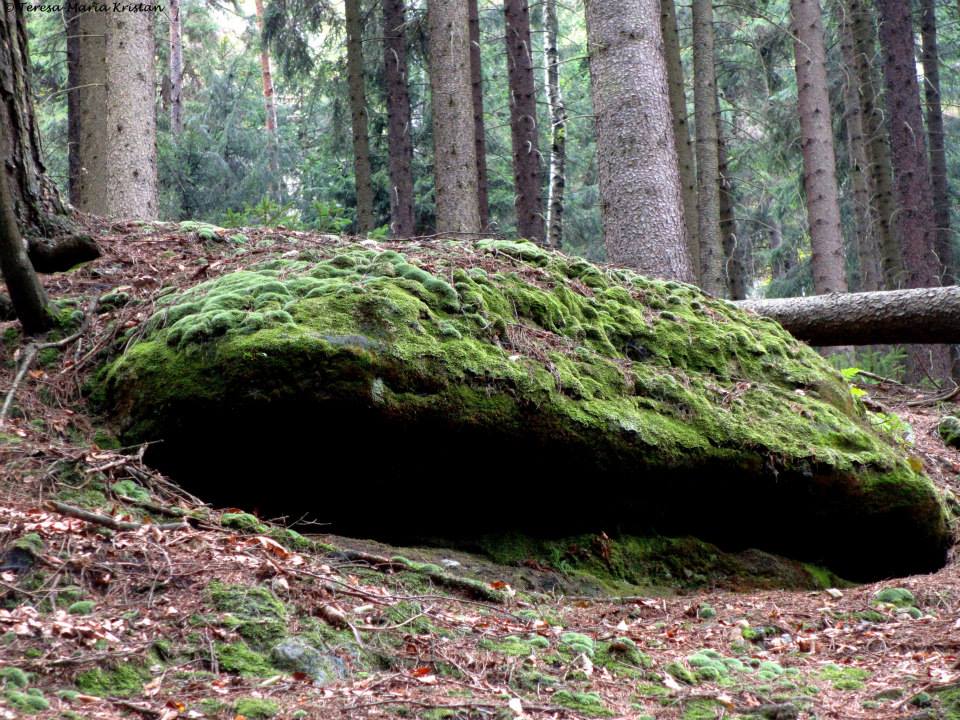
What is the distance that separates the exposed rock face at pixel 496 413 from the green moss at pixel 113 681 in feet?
6.12

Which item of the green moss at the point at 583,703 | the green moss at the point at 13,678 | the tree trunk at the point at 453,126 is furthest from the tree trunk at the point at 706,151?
the green moss at the point at 13,678

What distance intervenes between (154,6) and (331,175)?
1207 centimetres

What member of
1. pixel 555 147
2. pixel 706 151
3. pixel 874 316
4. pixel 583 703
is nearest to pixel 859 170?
Answer: pixel 706 151

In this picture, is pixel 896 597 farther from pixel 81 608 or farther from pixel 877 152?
pixel 877 152

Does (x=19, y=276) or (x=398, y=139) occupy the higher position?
(x=398, y=139)

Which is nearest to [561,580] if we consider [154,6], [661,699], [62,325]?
[661,699]

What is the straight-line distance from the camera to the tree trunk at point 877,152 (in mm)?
15648

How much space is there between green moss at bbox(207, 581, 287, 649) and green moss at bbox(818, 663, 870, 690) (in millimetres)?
2271

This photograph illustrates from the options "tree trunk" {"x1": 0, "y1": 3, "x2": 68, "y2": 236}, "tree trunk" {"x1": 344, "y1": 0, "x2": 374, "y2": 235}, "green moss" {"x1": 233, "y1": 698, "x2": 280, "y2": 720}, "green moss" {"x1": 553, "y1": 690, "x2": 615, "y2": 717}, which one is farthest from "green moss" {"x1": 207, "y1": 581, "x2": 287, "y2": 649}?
"tree trunk" {"x1": 344, "y1": 0, "x2": 374, "y2": 235}

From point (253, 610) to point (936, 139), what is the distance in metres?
20.2

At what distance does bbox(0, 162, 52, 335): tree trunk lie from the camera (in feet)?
15.5

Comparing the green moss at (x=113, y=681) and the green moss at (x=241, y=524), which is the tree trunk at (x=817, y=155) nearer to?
the green moss at (x=241, y=524)

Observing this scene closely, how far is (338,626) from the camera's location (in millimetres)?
3436

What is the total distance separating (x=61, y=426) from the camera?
183 inches
